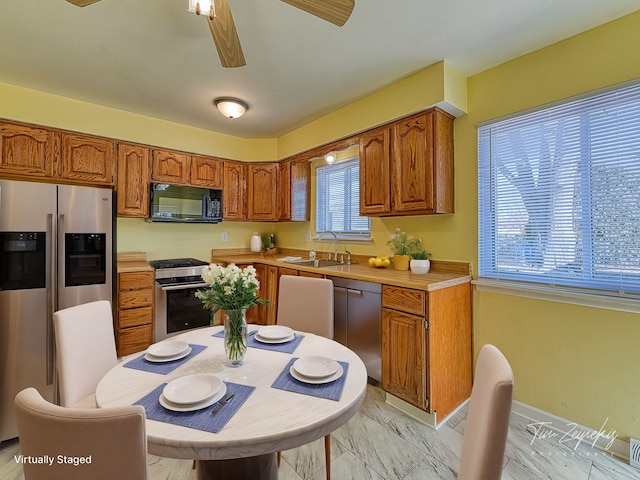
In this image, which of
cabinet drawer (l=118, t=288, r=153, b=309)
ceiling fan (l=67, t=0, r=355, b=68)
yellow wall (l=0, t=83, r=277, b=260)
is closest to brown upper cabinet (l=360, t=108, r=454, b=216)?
ceiling fan (l=67, t=0, r=355, b=68)

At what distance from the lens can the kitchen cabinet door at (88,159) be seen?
2717 mm

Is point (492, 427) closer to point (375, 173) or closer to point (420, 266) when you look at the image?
point (420, 266)

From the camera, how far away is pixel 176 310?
2.90m

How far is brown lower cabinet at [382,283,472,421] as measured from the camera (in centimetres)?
193

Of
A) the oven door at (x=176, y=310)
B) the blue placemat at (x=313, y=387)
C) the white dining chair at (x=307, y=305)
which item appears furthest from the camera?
the oven door at (x=176, y=310)

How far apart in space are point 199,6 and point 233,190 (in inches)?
104

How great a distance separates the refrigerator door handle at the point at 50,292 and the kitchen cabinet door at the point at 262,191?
202cm

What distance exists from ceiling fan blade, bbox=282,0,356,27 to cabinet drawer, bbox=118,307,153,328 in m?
2.70

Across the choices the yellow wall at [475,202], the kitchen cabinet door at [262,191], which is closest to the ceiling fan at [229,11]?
the yellow wall at [475,202]

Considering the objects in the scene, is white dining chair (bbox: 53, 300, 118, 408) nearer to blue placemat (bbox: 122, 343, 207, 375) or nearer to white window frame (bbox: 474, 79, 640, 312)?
blue placemat (bbox: 122, 343, 207, 375)

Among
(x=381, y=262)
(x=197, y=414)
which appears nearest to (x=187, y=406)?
(x=197, y=414)

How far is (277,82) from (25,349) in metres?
2.64

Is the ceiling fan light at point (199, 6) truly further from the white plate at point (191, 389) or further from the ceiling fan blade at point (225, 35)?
the white plate at point (191, 389)

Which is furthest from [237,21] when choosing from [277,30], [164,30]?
[164,30]
